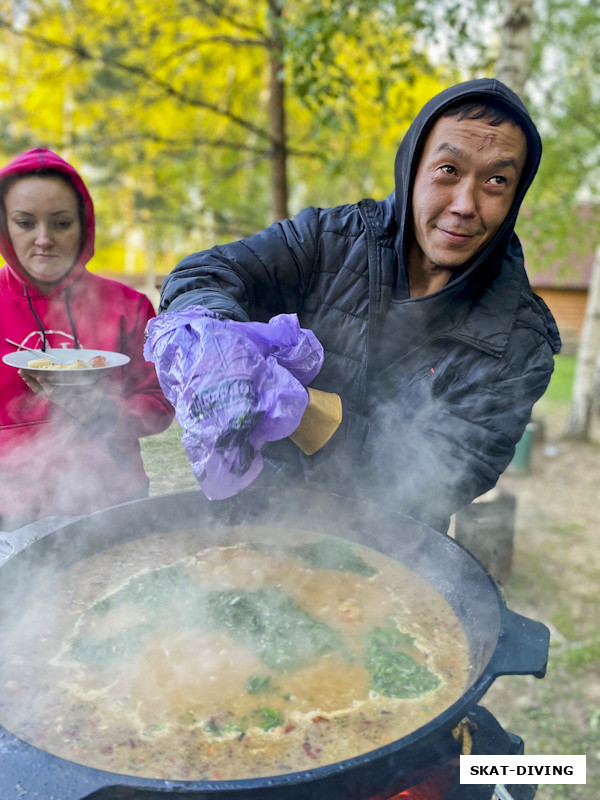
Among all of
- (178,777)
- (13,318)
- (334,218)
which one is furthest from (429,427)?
(13,318)

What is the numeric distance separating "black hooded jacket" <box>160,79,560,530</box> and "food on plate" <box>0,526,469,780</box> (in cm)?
34

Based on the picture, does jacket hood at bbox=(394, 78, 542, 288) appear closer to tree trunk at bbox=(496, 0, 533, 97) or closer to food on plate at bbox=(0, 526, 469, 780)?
food on plate at bbox=(0, 526, 469, 780)

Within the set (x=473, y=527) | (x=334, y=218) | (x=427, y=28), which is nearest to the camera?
→ (x=334, y=218)

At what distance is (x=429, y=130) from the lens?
6.52 ft

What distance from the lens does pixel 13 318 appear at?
8.18 feet

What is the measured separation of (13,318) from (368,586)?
1.74 meters

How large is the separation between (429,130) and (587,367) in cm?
753

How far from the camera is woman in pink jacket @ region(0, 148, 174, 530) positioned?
240 cm

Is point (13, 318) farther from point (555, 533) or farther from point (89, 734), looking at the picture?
point (555, 533)

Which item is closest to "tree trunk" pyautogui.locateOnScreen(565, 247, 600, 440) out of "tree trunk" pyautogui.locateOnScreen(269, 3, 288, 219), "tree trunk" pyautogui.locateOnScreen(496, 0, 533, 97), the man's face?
"tree trunk" pyautogui.locateOnScreen(496, 0, 533, 97)

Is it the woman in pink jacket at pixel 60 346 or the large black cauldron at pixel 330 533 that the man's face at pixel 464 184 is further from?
the woman in pink jacket at pixel 60 346

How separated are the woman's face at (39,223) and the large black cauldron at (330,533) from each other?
3.45ft

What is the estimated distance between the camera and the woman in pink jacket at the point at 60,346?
240cm

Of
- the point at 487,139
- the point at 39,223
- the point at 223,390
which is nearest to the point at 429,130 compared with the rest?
the point at 487,139
